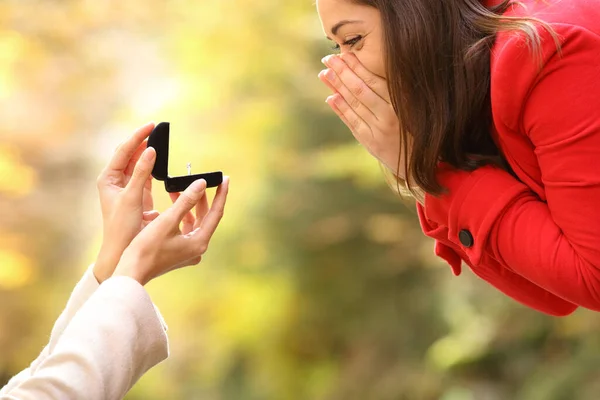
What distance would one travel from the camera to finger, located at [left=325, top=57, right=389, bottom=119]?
1011mm

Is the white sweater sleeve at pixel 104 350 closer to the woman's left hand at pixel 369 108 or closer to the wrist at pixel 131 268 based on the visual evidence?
the wrist at pixel 131 268

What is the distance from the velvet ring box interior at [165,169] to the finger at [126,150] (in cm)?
4

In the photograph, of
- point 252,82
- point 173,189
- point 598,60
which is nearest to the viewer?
point 598,60

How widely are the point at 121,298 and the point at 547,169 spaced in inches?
21.9

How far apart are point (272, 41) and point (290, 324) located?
1.18m

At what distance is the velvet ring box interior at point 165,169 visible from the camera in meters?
1.05

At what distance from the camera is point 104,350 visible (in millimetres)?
837

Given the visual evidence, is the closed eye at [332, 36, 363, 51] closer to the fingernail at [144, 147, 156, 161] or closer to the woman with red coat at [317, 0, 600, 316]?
the woman with red coat at [317, 0, 600, 316]

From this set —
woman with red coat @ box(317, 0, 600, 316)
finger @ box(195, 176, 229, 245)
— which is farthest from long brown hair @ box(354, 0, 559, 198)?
finger @ box(195, 176, 229, 245)

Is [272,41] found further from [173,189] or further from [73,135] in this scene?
[173,189]

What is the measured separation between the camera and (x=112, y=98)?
300 cm

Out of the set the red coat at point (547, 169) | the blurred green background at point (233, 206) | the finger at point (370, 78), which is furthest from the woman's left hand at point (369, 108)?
the blurred green background at point (233, 206)

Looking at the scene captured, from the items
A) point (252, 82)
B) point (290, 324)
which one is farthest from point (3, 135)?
point (290, 324)

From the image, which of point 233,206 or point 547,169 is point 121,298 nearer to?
point 547,169
